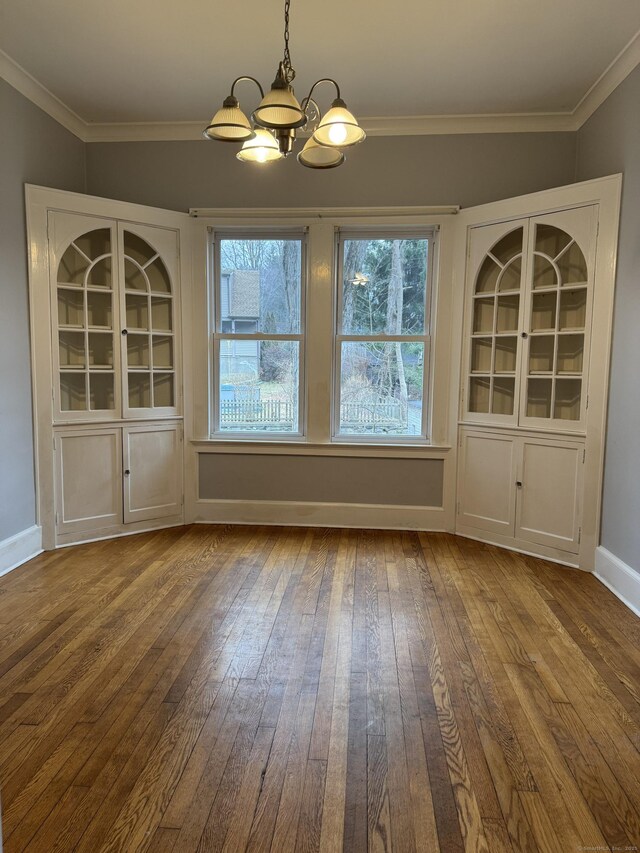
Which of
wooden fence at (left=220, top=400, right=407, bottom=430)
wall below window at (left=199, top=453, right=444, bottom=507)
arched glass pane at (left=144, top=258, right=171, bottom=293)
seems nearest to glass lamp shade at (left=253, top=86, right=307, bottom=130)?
arched glass pane at (left=144, top=258, right=171, bottom=293)

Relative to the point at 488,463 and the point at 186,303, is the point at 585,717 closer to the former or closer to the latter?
the point at 488,463

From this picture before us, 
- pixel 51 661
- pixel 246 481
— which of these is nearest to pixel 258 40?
pixel 246 481

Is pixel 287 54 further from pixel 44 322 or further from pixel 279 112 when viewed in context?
pixel 44 322

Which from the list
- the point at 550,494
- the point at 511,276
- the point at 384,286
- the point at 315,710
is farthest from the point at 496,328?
the point at 315,710

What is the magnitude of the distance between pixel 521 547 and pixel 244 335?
2.74 meters

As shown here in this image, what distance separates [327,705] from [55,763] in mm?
979

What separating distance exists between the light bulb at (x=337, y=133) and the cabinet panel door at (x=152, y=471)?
281 centimetres

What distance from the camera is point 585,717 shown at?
2.13 meters

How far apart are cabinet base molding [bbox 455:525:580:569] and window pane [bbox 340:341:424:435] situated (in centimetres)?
91

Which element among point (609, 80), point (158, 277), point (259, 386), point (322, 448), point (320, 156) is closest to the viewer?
point (320, 156)

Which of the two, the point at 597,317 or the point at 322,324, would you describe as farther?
the point at 322,324

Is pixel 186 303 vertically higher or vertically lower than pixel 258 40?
lower

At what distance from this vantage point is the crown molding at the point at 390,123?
3.69m

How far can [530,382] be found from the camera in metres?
4.04
